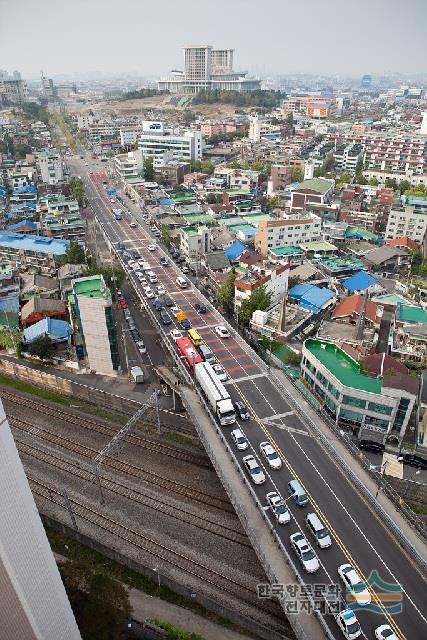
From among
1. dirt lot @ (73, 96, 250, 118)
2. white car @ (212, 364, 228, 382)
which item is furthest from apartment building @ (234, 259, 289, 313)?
dirt lot @ (73, 96, 250, 118)

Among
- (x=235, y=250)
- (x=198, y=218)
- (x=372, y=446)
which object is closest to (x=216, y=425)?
(x=372, y=446)

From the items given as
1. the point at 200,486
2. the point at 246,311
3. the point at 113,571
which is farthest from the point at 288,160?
the point at 113,571

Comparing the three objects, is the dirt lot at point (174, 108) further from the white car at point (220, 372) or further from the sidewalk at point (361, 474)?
the sidewalk at point (361, 474)

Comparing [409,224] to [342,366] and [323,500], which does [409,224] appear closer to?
[342,366]

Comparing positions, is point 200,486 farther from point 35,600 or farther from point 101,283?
point 101,283

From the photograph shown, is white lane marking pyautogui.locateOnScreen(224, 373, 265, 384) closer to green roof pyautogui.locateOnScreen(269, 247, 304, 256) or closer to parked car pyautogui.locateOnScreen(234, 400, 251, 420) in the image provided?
parked car pyautogui.locateOnScreen(234, 400, 251, 420)

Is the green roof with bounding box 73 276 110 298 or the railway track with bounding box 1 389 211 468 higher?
the green roof with bounding box 73 276 110 298
